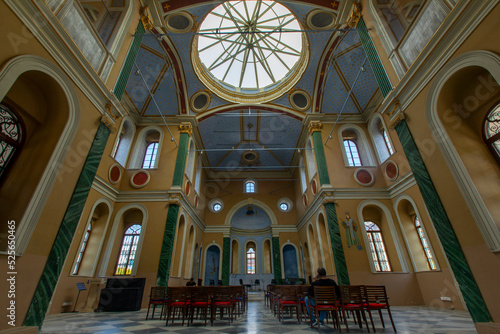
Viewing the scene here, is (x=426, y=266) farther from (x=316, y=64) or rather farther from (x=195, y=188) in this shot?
(x=195, y=188)

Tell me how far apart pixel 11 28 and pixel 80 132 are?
5.65 feet

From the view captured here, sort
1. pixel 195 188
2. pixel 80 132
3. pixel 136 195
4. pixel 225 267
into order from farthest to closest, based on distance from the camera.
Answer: pixel 225 267
pixel 195 188
pixel 136 195
pixel 80 132

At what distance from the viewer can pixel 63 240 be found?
387cm

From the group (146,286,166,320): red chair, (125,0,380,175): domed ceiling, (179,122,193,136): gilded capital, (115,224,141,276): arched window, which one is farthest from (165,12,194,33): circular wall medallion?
(146,286,166,320): red chair

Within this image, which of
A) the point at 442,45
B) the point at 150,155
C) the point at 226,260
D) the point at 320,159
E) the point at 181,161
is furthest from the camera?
the point at 226,260

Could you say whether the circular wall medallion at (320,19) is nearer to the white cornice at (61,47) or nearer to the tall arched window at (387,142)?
the tall arched window at (387,142)

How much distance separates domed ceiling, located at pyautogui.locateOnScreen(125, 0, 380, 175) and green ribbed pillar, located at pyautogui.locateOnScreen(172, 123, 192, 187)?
23.2 inches

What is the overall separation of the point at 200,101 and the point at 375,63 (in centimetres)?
870

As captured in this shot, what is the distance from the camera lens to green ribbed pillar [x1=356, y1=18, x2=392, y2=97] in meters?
5.62

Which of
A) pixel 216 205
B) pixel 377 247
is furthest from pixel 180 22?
pixel 377 247

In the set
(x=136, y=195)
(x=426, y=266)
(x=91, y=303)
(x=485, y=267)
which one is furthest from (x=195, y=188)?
(x=485, y=267)

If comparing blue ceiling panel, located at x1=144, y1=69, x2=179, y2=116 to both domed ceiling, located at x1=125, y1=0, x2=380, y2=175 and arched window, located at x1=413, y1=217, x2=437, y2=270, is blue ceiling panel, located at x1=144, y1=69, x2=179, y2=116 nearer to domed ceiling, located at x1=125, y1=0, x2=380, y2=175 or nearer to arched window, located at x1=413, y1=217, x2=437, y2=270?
domed ceiling, located at x1=125, y1=0, x2=380, y2=175

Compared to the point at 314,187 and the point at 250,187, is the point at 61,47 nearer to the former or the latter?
the point at 314,187

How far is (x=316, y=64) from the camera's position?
36.2ft
